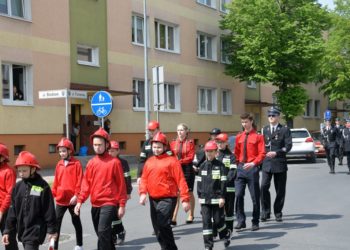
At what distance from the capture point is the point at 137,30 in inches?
1082

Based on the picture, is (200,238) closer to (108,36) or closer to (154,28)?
(108,36)

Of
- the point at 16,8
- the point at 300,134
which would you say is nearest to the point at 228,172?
the point at 16,8

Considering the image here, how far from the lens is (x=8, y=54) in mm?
19812

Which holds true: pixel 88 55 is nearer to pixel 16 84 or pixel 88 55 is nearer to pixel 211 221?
pixel 16 84

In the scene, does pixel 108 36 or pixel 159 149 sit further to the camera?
pixel 108 36

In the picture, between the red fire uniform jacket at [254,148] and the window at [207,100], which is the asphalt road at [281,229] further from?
the window at [207,100]

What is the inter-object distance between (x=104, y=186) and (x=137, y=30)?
71.6 feet

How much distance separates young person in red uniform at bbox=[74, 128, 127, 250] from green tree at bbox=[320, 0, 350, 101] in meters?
33.3

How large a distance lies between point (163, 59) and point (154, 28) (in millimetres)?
1670

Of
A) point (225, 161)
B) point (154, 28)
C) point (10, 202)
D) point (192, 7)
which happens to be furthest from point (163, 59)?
point (10, 202)

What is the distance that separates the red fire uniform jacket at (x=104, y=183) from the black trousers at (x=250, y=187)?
2942 millimetres

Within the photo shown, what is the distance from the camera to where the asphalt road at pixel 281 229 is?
7824mm

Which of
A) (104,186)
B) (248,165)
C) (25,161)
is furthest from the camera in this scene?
(248,165)

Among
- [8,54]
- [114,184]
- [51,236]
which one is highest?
[8,54]
